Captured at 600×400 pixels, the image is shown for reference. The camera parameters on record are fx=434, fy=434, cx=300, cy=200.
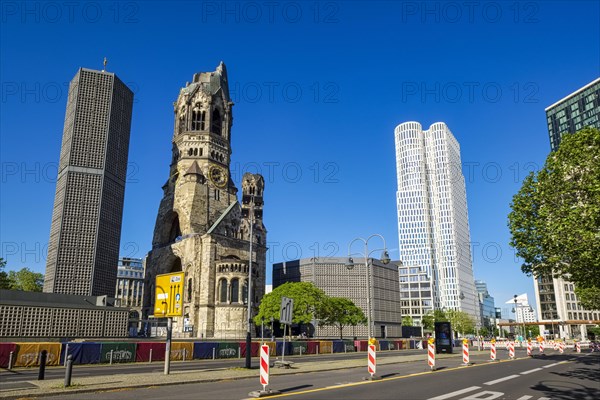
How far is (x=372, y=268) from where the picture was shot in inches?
4395

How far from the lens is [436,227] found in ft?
619

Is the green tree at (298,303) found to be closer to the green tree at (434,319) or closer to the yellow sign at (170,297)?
the yellow sign at (170,297)

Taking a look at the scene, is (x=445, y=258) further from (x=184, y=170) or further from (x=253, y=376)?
(x=253, y=376)

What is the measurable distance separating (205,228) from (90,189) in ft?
75.6

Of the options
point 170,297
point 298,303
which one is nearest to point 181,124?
point 298,303

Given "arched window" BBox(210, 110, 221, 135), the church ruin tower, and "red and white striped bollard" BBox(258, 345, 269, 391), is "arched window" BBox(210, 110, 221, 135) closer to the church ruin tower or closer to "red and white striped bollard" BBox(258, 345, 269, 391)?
the church ruin tower

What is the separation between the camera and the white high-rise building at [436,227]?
181750mm

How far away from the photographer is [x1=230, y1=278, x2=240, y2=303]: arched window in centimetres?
7619

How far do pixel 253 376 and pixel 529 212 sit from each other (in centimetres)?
2098

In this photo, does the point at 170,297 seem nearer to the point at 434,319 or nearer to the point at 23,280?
the point at 23,280

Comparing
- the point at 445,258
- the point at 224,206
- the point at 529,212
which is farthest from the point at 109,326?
the point at 445,258

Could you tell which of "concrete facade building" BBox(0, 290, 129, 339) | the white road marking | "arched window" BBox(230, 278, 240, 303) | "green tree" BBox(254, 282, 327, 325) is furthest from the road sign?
"arched window" BBox(230, 278, 240, 303)

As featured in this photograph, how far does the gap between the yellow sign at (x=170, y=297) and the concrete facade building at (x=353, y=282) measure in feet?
284

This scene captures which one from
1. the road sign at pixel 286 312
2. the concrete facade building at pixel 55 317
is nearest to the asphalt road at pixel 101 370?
the road sign at pixel 286 312
